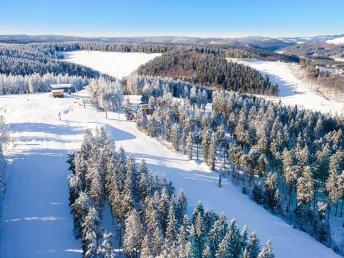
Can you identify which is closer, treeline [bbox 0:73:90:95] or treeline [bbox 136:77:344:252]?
treeline [bbox 136:77:344:252]

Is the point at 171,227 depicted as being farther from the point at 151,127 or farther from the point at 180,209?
the point at 151,127

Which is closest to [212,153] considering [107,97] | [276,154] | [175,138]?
[175,138]

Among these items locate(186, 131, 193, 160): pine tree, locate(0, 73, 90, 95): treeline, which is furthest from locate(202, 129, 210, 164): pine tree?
locate(0, 73, 90, 95): treeline

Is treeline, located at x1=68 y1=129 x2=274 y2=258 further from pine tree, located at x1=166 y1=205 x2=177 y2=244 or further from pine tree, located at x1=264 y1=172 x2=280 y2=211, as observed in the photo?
pine tree, located at x1=264 y1=172 x2=280 y2=211

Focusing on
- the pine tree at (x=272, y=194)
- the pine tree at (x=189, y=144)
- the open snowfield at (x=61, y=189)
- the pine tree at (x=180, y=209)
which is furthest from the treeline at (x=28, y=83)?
the pine tree at (x=180, y=209)

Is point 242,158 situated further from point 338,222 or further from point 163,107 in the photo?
point 163,107

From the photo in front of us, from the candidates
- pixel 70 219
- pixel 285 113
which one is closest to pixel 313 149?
pixel 285 113
